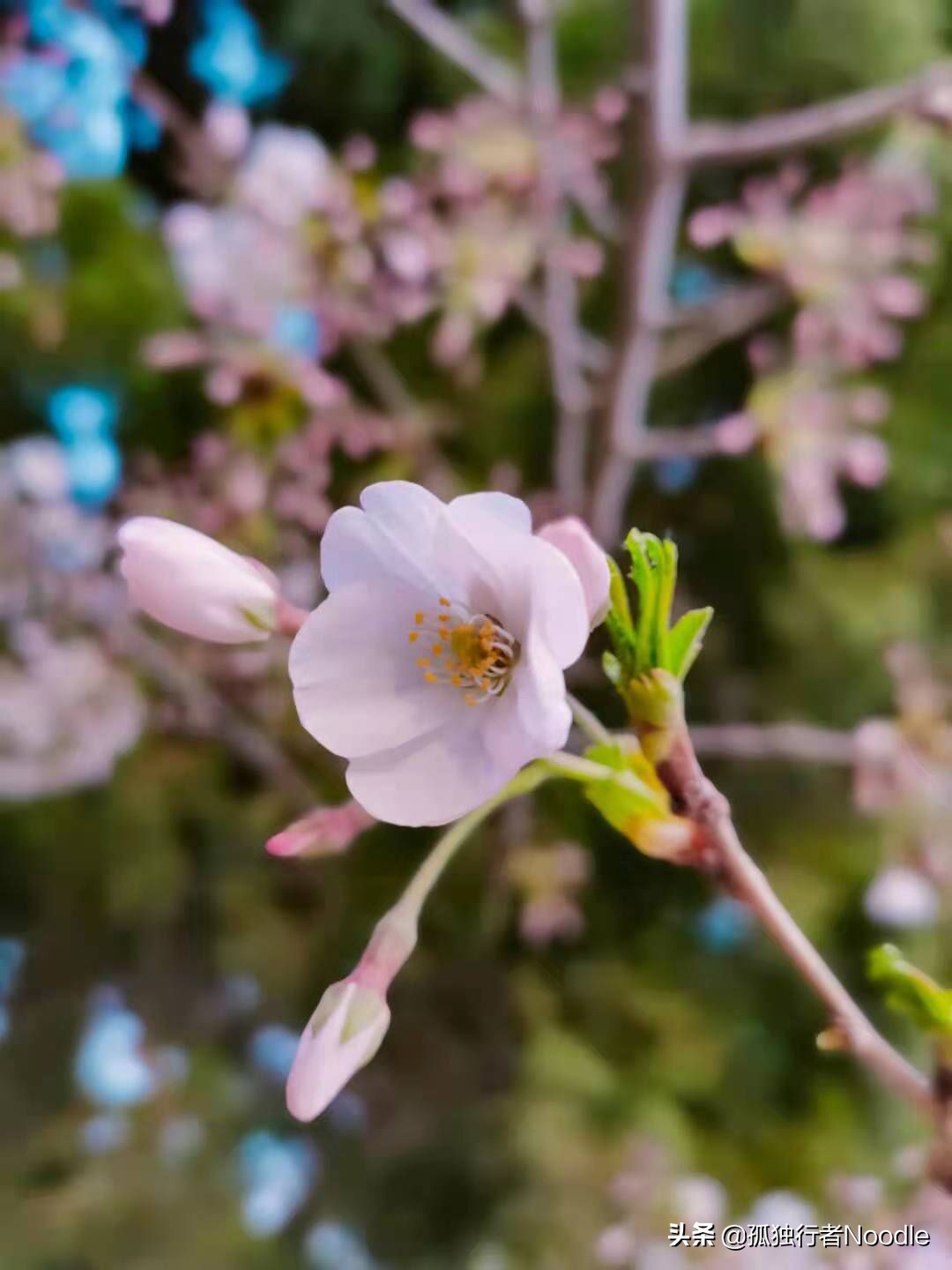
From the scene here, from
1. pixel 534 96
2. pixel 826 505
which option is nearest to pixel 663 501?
pixel 826 505

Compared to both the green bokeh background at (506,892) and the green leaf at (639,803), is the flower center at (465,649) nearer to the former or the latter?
the green leaf at (639,803)

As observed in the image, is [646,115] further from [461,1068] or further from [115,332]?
[461,1068]

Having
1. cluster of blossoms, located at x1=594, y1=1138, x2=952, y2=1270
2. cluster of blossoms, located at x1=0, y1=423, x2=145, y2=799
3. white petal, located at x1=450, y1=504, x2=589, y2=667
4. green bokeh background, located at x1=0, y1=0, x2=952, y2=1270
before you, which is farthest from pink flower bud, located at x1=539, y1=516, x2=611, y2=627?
cluster of blossoms, located at x1=0, y1=423, x2=145, y2=799

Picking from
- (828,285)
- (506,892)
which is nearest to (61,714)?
(506,892)

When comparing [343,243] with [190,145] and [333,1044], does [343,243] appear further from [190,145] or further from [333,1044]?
[333,1044]

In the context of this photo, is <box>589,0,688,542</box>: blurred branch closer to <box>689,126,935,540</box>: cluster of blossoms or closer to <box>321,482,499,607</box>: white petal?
<box>689,126,935,540</box>: cluster of blossoms
